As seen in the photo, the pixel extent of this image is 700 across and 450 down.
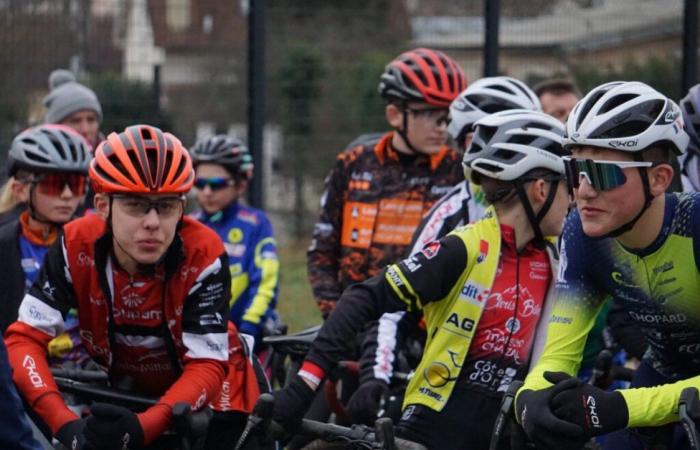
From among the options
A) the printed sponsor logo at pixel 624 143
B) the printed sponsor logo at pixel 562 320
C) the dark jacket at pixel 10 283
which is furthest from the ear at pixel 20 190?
the printed sponsor logo at pixel 624 143

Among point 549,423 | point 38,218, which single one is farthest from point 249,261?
point 549,423

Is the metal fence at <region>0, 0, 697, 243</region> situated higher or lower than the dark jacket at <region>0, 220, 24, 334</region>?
higher

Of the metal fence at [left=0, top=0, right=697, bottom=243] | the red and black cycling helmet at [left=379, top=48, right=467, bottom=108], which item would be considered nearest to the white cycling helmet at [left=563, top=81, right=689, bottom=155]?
the red and black cycling helmet at [left=379, top=48, right=467, bottom=108]

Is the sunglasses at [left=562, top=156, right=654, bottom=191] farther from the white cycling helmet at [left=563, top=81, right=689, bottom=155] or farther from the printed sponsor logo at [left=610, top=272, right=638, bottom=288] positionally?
the printed sponsor logo at [left=610, top=272, right=638, bottom=288]

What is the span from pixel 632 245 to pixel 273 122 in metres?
8.40

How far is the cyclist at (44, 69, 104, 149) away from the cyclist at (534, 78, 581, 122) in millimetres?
3287

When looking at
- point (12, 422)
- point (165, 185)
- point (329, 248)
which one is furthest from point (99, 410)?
point (329, 248)

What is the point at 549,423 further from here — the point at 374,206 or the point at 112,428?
the point at 374,206

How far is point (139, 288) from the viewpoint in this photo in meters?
5.77

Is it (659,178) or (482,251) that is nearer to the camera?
(659,178)

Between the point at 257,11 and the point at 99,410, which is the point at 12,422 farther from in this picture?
the point at 257,11

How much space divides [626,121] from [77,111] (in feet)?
19.2

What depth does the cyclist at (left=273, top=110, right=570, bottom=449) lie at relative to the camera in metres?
5.38

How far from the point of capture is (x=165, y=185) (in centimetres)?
569
